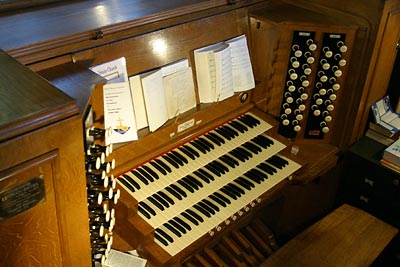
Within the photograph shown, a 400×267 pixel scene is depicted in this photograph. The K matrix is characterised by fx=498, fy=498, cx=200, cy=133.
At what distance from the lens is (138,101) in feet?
7.03

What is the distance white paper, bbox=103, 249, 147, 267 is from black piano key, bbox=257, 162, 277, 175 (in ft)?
2.60

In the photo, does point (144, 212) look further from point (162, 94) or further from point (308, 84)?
point (308, 84)

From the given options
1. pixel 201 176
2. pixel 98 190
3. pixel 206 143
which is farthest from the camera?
pixel 206 143

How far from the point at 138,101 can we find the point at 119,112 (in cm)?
14

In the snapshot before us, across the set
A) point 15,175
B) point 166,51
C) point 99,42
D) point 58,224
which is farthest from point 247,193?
point 15,175

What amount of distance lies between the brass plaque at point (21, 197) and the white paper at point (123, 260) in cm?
82

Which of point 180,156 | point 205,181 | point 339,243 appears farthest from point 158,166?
point 339,243

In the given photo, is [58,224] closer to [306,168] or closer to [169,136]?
[169,136]

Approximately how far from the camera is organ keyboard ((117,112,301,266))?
2.13 m

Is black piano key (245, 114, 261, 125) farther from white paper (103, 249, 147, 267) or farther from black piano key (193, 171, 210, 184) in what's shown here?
white paper (103, 249, 147, 267)

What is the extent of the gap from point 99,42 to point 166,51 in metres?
0.35

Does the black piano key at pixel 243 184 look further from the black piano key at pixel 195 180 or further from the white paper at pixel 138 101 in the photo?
the white paper at pixel 138 101

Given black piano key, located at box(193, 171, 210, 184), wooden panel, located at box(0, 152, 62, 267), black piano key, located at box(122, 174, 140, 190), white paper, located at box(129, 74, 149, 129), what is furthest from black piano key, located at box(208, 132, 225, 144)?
wooden panel, located at box(0, 152, 62, 267)

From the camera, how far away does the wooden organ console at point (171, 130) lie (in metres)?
1.36
